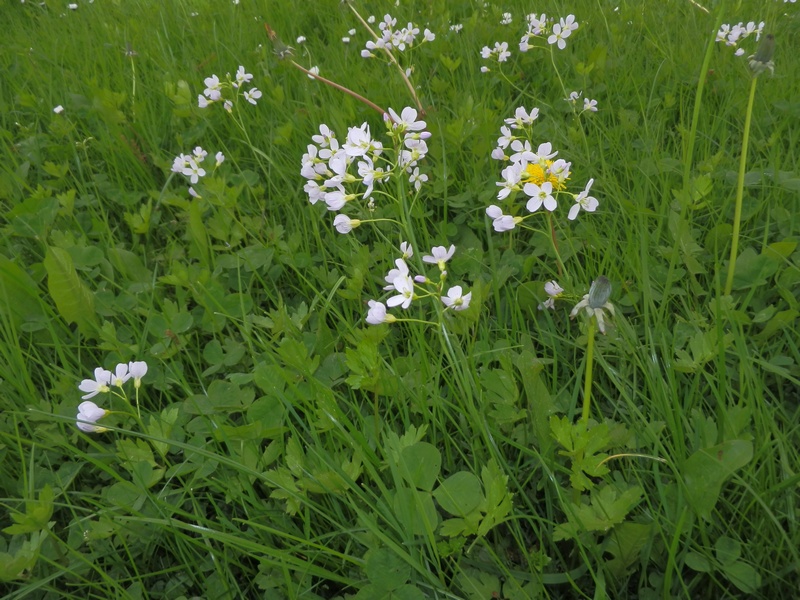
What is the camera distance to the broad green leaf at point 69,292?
190 centimetres

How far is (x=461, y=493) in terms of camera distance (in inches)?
49.0

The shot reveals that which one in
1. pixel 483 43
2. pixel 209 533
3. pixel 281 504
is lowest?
pixel 281 504

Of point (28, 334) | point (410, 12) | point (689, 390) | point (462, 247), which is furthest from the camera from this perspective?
point (410, 12)

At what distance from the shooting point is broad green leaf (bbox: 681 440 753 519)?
114 cm

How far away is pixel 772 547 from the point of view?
1.14 m

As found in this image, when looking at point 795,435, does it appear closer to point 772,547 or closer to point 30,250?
point 772,547

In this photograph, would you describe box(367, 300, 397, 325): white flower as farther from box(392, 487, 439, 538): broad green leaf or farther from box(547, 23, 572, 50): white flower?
box(547, 23, 572, 50): white flower

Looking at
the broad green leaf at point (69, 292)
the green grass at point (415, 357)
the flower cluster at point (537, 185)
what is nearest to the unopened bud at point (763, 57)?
the green grass at point (415, 357)

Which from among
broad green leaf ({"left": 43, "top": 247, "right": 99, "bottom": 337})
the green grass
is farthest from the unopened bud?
broad green leaf ({"left": 43, "top": 247, "right": 99, "bottom": 337})

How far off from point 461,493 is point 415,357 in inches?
18.8

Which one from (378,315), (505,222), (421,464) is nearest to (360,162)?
(505,222)

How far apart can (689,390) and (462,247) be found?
0.93 meters

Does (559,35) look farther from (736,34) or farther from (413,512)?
(413,512)

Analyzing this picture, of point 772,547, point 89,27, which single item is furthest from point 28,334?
point 89,27
